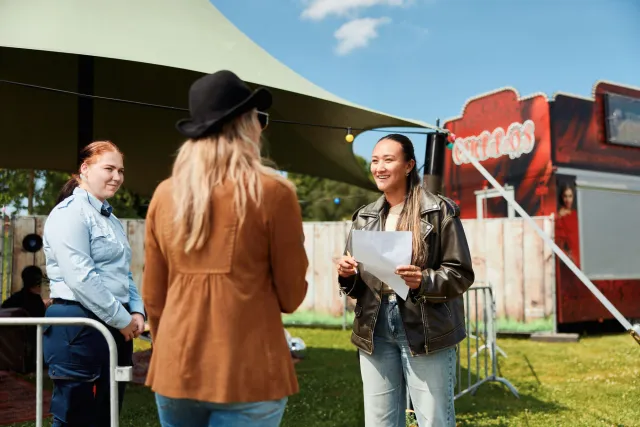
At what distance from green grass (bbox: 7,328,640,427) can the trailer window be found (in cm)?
237

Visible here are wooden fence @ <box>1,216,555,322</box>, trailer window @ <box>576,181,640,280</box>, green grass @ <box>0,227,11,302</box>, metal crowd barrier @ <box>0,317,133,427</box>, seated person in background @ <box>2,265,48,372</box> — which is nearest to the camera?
metal crowd barrier @ <box>0,317,133,427</box>

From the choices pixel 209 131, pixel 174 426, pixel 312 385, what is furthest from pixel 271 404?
pixel 312 385

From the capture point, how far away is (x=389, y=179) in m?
2.60

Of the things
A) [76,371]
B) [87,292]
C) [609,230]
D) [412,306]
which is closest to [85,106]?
[87,292]

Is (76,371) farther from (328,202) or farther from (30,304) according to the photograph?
(328,202)

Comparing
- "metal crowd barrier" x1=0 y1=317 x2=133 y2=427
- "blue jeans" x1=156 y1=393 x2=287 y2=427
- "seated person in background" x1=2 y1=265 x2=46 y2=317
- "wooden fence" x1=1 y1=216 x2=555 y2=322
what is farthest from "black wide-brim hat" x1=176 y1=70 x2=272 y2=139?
"wooden fence" x1=1 y1=216 x2=555 y2=322

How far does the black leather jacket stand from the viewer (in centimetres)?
236

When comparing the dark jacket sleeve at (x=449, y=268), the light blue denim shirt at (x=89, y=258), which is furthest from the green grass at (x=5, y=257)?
the dark jacket sleeve at (x=449, y=268)

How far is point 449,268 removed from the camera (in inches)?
94.3

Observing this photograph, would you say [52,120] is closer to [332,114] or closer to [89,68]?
[89,68]

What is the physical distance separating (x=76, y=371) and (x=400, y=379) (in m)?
1.44

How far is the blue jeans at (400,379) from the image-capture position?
2373 mm

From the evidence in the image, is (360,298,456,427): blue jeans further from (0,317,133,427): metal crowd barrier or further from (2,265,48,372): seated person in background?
(2,265,48,372): seated person in background

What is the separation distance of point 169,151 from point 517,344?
20.5 ft
